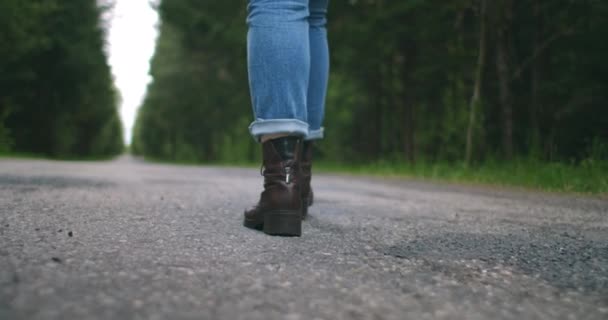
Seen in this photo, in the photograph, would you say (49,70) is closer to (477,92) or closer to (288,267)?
(477,92)

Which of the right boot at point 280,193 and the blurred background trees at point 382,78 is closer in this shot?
the right boot at point 280,193

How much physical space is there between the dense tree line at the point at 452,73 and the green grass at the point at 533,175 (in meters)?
0.35

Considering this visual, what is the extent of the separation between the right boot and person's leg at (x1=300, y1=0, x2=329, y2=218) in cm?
42

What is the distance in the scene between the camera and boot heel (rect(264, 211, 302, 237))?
1.74 metres

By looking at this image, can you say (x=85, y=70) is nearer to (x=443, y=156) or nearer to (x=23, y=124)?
(x=23, y=124)

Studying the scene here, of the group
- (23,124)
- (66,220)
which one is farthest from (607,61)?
(23,124)

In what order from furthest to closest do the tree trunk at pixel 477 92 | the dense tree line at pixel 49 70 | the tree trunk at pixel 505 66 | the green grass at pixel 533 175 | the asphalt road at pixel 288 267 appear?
the dense tree line at pixel 49 70, the tree trunk at pixel 505 66, the tree trunk at pixel 477 92, the green grass at pixel 533 175, the asphalt road at pixel 288 267

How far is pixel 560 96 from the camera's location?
8.98m

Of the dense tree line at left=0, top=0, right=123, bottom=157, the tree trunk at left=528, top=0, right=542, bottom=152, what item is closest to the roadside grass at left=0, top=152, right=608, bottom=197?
the tree trunk at left=528, top=0, right=542, bottom=152

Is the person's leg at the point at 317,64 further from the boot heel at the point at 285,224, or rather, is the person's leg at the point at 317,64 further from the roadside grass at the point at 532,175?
the roadside grass at the point at 532,175

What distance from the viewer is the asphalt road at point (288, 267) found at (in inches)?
35.6

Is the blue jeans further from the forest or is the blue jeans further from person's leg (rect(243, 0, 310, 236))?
the forest

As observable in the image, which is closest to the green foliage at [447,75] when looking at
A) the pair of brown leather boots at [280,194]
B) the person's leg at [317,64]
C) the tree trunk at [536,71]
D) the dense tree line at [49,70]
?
the tree trunk at [536,71]

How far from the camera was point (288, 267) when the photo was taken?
1233mm
